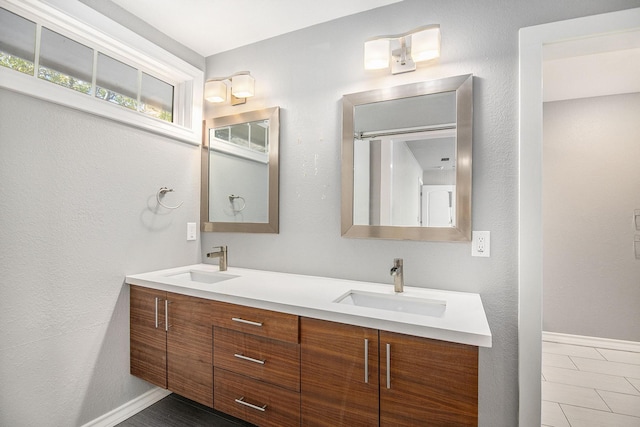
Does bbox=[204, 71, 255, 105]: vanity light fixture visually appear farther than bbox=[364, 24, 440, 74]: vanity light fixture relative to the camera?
Yes

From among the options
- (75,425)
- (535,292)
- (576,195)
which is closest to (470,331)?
(535,292)

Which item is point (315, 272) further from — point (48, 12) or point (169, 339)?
point (48, 12)

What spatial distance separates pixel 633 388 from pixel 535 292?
69.8 inches

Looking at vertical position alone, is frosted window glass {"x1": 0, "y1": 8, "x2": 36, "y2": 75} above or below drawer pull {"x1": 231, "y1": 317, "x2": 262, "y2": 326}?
above

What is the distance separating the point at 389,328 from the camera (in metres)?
1.25

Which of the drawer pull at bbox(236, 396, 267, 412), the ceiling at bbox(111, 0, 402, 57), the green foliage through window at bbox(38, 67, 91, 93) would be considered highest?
the ceiling at bbox(111, 0, 402, 57)

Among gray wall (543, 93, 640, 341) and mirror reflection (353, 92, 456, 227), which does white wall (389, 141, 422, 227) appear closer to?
mirror reflection (353, 92, 456, 227)

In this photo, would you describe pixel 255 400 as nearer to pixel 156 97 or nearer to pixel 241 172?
pixel 241 172

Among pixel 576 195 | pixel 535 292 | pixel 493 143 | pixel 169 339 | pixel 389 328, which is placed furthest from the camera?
pixel 576 195

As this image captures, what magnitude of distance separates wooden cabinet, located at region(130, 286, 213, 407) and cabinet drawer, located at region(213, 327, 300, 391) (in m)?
0.09

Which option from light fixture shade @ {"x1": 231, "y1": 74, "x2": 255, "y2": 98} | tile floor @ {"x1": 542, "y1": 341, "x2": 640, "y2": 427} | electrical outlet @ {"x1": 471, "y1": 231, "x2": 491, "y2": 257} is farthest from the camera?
light fixture shade @ {"x1": 231, "y1": 74, "x2": 255, "y2": 98}

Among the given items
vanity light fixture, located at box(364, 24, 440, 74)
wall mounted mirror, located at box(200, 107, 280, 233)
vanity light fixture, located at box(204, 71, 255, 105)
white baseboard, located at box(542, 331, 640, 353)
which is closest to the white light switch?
wall mounted mirror, located at box(200, 107, 280, 233)

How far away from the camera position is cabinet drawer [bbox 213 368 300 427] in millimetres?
1468

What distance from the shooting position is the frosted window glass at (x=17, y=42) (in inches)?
61.3
